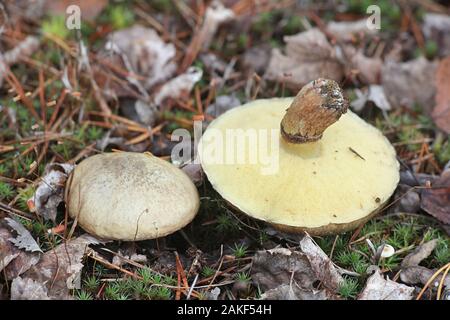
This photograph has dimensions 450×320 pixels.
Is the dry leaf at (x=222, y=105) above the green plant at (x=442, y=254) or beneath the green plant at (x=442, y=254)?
above

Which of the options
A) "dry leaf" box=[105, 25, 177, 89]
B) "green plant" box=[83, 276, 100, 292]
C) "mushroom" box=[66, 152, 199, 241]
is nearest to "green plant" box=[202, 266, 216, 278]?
"mushroom" box=[66, 152, 199, 241]

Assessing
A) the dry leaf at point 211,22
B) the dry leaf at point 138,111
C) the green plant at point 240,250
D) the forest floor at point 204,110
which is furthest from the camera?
the dry leaf at point 211,22

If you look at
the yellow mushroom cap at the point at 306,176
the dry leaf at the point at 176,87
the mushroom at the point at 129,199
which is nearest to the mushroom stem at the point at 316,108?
the yellow mushroom cap at the point at 306,176

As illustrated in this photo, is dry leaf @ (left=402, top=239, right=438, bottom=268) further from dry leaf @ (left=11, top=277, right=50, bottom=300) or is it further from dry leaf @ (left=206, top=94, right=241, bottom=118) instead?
dry leaf @ (left=11, top=277, right=50, bottom=300)

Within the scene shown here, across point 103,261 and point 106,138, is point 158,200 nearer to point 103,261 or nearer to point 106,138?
point 103,261

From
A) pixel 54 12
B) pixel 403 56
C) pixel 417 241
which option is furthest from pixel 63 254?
pixel 403 56

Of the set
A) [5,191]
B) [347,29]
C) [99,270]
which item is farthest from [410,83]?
[5,191]

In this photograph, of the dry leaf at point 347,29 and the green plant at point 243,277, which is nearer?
the green plant at point 243,277

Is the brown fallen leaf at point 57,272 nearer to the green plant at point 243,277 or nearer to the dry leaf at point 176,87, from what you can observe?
the green plant at point 243,277
